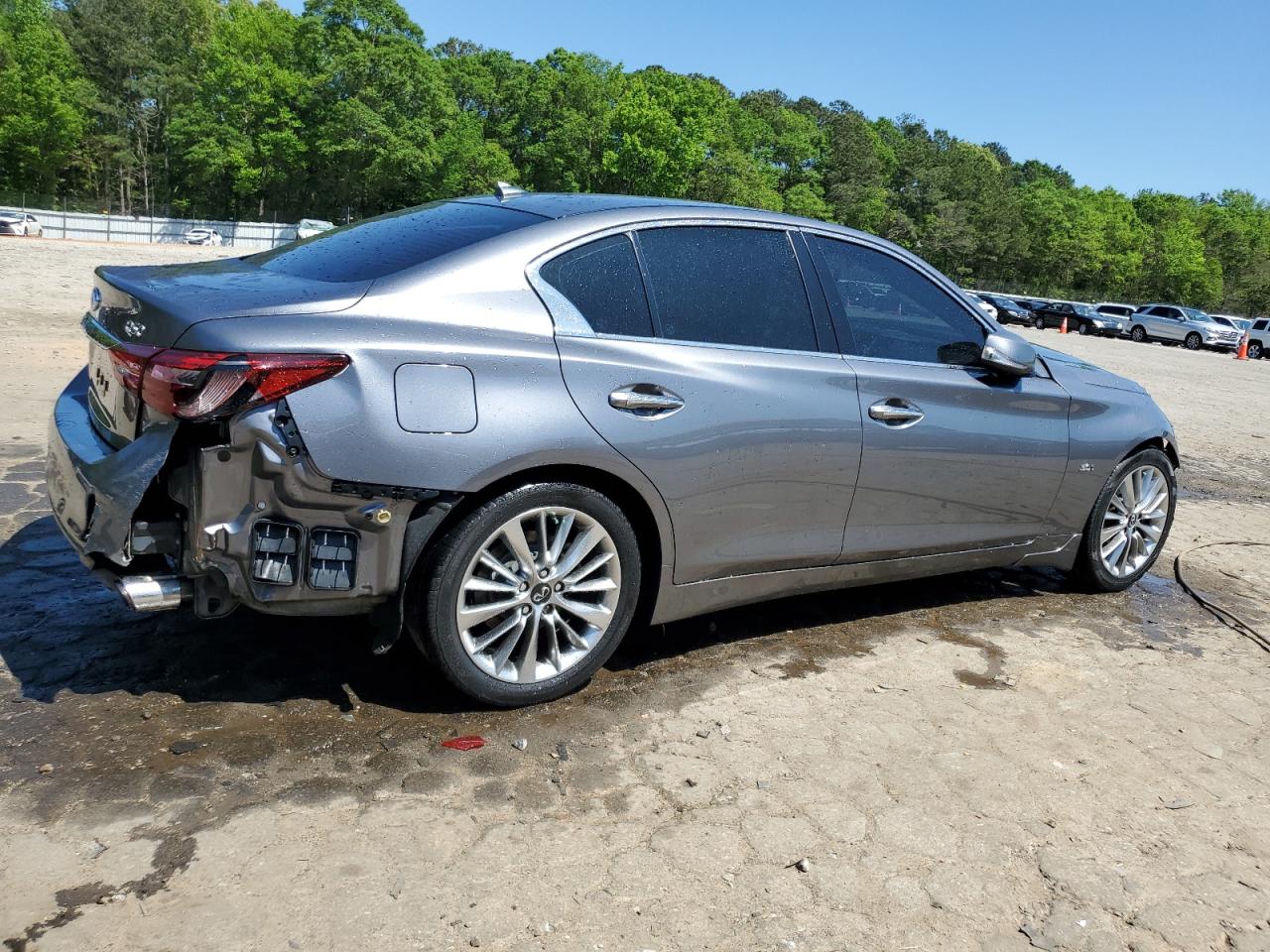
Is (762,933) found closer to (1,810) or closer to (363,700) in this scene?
(363,700)

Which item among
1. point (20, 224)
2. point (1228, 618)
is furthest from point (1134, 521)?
point (20, 224)

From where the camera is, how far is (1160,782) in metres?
3.48

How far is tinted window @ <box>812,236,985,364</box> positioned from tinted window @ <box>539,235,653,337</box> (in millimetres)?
917

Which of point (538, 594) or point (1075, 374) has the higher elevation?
point (1075, 374)

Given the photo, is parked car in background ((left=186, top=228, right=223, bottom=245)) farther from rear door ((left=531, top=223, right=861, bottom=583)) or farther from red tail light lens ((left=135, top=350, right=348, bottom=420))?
red tail light lens ((left=135, top=350, right=348, bottom=420))

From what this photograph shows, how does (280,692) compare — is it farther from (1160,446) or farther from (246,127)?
(246,127)

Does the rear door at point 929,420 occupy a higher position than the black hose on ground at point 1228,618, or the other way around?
the rear door at point 929,420

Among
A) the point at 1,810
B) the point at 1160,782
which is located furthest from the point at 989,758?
the point at 1,810

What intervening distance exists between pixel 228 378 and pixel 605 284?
4.14 ft

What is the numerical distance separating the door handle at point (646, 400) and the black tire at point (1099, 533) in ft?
8.76

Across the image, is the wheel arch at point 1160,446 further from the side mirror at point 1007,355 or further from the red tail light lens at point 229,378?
the red tail light lens at point 229,378

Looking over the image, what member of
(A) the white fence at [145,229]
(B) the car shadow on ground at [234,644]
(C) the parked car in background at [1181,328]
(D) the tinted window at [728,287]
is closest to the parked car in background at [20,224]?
(A) the white fence at [145,229]

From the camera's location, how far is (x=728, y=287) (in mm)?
3932

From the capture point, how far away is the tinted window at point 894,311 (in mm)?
4250
